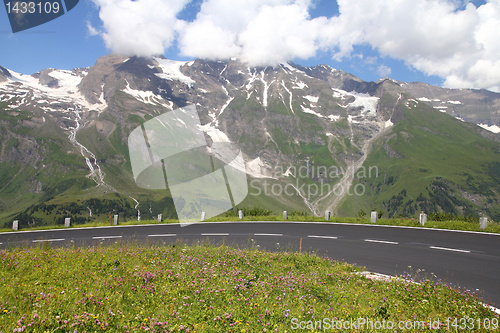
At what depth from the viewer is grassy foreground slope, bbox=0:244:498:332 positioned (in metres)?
6.02

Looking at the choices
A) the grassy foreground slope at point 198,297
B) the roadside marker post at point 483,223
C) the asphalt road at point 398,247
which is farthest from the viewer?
the roadside marker post at point 483,223

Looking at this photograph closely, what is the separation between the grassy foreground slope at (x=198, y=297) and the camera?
19.7 ft

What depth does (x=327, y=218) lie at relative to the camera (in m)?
28.4

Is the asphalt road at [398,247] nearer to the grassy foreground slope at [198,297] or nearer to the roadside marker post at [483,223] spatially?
the roadside marker post at [483,223]

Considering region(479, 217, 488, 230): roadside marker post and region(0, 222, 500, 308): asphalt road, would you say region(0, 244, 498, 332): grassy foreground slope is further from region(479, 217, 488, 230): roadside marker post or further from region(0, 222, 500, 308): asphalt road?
region(479, 217, 488, 230): roadside marker post

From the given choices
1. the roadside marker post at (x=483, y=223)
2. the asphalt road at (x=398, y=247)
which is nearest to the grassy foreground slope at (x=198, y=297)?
the asphalt road at (x=398, y=247)

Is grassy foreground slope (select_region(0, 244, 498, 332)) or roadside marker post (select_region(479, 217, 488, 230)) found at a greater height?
roadside marker post (select_region(479, 217, 488, 230))

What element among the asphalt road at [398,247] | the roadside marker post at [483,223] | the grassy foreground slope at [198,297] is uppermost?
the roadside marker post at [483,223]

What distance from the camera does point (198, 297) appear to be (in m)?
7.41

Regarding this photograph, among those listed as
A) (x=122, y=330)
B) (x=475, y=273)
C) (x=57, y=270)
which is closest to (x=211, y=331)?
(x=122, y=330)

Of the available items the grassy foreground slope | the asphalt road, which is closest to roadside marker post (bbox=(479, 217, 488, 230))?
the asphalt road

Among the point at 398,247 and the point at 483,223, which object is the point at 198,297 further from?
the point at 483,223

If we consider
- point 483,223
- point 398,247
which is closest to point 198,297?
point 398,247

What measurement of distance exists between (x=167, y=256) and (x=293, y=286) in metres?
5.80
